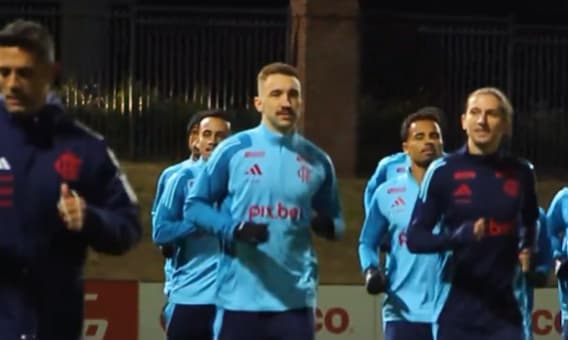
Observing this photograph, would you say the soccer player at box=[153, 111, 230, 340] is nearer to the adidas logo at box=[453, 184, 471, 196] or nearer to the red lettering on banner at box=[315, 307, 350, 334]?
the adidas logo at box=[453, 184, 471, 196]

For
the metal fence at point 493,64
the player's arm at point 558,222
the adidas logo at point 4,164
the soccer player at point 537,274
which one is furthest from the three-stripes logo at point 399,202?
the metal fence at point 493,64

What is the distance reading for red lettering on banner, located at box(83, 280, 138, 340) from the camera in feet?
54.5

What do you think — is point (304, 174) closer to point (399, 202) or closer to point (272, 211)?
point (272, 211)

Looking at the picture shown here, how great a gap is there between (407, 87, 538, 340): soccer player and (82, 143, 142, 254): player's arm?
2848 mm

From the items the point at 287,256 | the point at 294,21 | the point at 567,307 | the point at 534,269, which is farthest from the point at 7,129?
the point at 294,21

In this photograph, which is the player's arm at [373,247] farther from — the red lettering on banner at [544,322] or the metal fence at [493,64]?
the metal fence at [493,64]

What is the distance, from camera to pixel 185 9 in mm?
24594

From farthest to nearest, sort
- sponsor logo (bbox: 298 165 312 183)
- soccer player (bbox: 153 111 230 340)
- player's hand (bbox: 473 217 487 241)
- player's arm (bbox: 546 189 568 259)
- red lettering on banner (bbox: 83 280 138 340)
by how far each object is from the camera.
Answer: red lettering on banner (bbox: 83 280 138 340) → player's arm (bbox: 546 189 568 259) → soccer player (bbox: 153 111 230 340) → sponsor logo (bbox: 298 165 312 183) → player's hand (bbox: 473 217 487 241)

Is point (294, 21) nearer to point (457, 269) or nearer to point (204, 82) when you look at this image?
point (204, 82)

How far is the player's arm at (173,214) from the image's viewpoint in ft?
40.8

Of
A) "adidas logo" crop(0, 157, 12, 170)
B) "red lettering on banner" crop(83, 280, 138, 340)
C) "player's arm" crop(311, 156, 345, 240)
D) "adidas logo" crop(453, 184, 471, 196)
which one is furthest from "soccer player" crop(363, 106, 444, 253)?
"adidas logo" crop(0, 157, 12, 170)

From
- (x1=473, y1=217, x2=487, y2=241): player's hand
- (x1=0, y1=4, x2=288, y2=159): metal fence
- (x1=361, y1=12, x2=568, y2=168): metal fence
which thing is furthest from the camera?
(x1=361, y1=12, x2=568, y2=168): metal fence

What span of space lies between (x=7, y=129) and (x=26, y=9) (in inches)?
746

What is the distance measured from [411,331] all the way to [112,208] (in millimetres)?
5156
